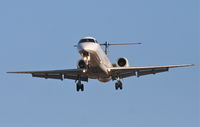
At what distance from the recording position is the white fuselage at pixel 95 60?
31438mm

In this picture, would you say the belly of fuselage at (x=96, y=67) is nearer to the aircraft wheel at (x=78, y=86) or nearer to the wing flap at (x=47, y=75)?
the aircraft wheel at (x=78, y=86)

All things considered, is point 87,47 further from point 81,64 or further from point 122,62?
point 122,62

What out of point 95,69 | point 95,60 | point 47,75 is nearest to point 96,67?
point 95,69

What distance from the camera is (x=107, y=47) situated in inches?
1566

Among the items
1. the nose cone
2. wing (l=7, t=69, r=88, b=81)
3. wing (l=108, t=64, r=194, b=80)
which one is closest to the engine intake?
wing (l=7, t=69, r=88, b=81)

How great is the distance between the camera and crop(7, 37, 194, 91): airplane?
31.7 m

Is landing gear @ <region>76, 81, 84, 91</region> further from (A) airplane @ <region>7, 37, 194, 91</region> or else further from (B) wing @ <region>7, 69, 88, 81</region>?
(B) wing @ <region>7, 69, 88, 81</region>

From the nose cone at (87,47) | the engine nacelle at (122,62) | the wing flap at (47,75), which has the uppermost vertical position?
the nose cone at (87,47)

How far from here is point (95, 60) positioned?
3184cm

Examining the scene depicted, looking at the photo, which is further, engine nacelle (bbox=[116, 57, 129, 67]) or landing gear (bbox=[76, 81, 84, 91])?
engine nacelle (bbox=[116, 57, 129, 67])

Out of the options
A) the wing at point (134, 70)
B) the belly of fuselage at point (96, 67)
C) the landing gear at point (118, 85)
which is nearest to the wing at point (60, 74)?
the belly of fuselage at point (96, 67)

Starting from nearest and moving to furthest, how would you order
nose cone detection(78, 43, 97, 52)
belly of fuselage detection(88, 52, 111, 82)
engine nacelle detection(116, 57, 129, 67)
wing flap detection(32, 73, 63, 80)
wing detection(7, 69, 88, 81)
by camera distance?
nose cone detection(78, 43, 97, 52) < belly of fuselage detection(88, 52, 111, 82) < wing detection(7, 69, 88, 81) < wing flap detection(32, 73, 63, 80) < engine nacelle detection(116, 57, 129, 67)

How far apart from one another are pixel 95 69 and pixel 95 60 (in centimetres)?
71

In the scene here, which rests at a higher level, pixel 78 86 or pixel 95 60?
pixel 95 60
